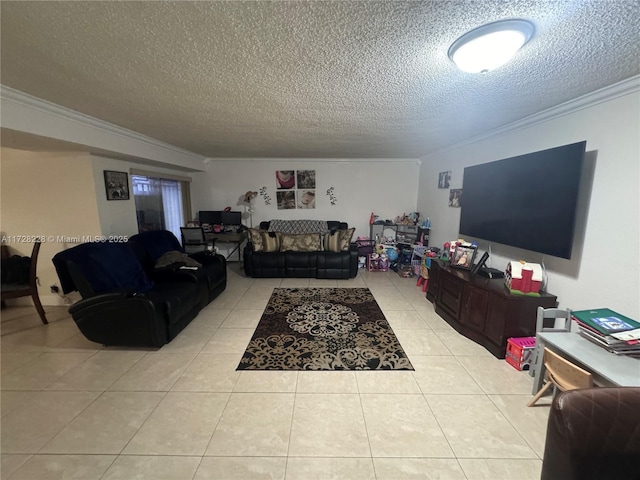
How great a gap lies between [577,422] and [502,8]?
1.65 meters

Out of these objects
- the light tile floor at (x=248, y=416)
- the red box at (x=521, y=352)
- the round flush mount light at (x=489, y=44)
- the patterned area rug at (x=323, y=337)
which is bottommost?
the light tile floor at (x=248, y=416)

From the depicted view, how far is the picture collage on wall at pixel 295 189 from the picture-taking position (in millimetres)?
5625

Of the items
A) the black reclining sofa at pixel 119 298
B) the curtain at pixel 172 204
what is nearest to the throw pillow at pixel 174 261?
the black reclining sofa at pixel 119 298

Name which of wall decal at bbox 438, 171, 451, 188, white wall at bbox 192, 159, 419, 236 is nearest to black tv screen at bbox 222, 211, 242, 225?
white wall at bbox 192, 159, 419, 236

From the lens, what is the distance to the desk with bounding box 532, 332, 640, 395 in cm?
141

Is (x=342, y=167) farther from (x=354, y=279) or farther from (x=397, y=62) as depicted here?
(x=397, y=62)

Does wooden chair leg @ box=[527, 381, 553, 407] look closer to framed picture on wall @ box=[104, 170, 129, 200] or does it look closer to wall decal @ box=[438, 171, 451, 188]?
wall decal @ box=[438, 171, 451, 188]

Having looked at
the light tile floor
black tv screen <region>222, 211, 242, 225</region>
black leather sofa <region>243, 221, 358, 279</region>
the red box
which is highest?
black tv screen <region>222, 211, 242, 225</region>

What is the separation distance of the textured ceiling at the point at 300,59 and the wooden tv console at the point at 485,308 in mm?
1644

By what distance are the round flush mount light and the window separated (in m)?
4.20

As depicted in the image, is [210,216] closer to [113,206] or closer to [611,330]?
[113,206]

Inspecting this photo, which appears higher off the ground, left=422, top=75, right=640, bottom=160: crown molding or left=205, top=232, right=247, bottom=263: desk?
left=422, top=75, right=640, bottom=160: crown molding

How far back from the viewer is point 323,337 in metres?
2.73

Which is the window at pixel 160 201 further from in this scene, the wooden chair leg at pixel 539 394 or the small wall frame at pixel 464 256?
the wooden chair leg at pixel 539 394
